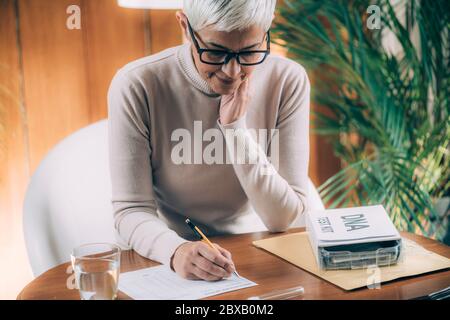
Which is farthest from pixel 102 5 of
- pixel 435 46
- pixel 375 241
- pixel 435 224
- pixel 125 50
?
pixel 435 224

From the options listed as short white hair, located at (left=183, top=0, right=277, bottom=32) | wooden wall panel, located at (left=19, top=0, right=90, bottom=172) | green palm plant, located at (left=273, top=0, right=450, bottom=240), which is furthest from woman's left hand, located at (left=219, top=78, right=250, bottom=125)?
green palm plant, located at (left=273, top=0, right=450, bottom=240)

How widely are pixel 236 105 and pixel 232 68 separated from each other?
10cm

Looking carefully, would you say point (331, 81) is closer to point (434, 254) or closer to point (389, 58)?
point (389, 58)

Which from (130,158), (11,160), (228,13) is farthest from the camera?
(11,160)

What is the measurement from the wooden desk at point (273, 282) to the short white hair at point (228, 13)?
1.44ft

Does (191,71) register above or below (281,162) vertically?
above

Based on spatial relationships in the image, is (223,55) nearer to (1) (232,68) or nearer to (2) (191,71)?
(1) (232,68)

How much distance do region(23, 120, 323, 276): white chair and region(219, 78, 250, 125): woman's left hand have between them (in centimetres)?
33

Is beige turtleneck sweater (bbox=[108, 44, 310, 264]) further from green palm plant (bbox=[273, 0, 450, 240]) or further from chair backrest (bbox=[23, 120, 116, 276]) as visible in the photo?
green palm plant (bbox=[273, 0, 450, 240])

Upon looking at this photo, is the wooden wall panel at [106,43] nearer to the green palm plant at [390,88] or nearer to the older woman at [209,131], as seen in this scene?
the older woman at [209,131]

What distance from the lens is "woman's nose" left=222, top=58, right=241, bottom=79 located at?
1182 mm

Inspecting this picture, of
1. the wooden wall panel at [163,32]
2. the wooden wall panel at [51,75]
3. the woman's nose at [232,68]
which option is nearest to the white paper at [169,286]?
the woman's nose at [232,68]

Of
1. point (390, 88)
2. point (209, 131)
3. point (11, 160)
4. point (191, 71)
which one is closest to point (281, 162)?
point (209, 131)

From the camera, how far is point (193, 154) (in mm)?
1310
